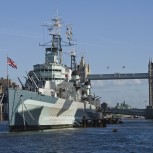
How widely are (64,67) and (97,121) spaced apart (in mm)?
20674

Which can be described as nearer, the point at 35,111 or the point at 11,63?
the point at 11,63

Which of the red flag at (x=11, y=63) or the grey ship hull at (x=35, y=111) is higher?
the red flag at (x=11, y=63)

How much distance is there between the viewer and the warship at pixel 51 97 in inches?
3095

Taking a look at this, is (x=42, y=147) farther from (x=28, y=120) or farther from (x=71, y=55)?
(x=71, y=55)

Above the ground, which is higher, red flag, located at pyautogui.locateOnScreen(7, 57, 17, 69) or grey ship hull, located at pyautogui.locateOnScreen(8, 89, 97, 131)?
red flag, located at pyautogui.locateOnScreen(7, 57, 17, 69)

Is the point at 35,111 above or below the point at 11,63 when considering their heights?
below

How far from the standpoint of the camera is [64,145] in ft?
198

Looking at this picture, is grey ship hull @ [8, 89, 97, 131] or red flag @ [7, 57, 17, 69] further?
grey ship hull @ [8, 89, 97, 131]

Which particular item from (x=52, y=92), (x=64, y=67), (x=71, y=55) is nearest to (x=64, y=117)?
(x=52, y=92)

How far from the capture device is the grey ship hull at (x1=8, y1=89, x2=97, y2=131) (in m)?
77.9

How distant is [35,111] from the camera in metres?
81.2

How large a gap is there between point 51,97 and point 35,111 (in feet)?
16.7

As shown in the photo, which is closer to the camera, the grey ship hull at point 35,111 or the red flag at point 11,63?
the red flag at point 11,63

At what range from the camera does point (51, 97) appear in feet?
279
